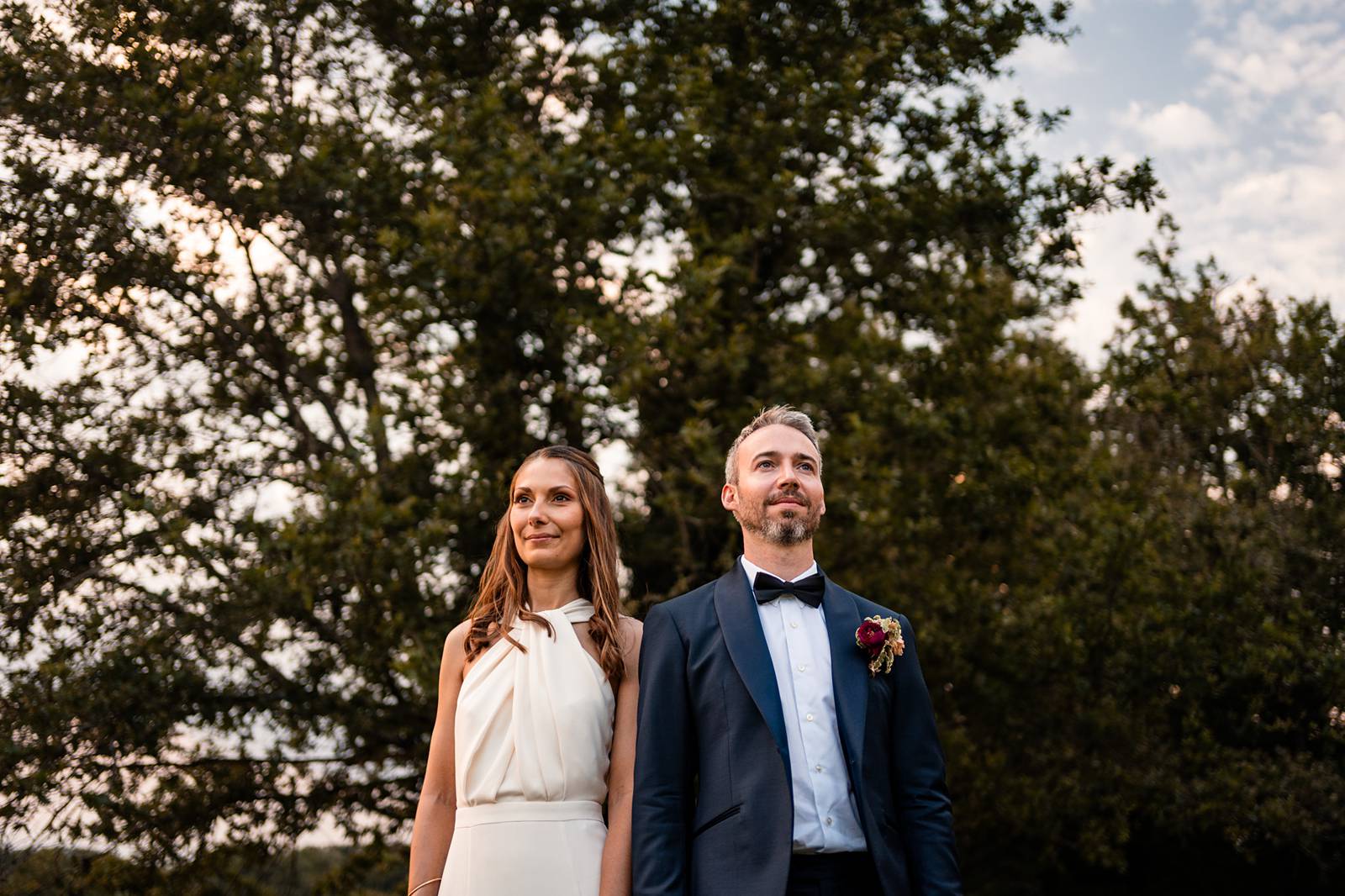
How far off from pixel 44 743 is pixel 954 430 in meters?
7.51

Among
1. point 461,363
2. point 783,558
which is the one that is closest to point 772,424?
point 783,558

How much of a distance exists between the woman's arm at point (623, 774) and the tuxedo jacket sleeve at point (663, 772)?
143 millimetres

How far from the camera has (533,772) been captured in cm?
366

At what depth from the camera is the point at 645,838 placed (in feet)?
10.6

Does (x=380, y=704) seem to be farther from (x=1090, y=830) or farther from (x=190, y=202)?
(x=1090, y=830)

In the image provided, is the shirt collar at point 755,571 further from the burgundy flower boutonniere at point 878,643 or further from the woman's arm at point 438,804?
the woman's arm at point 438,804

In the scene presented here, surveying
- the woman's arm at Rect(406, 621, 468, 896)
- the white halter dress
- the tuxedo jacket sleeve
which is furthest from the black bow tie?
the woman's arm at Rect(406, 621, 468, 896)

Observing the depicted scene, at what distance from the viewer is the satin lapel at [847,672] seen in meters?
3.30

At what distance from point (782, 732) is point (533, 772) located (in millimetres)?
854

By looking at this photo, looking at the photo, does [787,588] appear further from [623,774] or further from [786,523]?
[623,774]

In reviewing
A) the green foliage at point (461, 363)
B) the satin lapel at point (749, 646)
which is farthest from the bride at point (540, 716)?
the green foliage at point (461, 363)

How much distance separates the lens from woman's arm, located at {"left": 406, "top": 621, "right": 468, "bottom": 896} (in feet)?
12.4

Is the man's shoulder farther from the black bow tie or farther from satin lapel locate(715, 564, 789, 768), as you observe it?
satin lapel locate(715, 564, 789, 768)

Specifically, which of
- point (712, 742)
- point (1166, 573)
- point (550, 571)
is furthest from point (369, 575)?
point (1166, 573)
